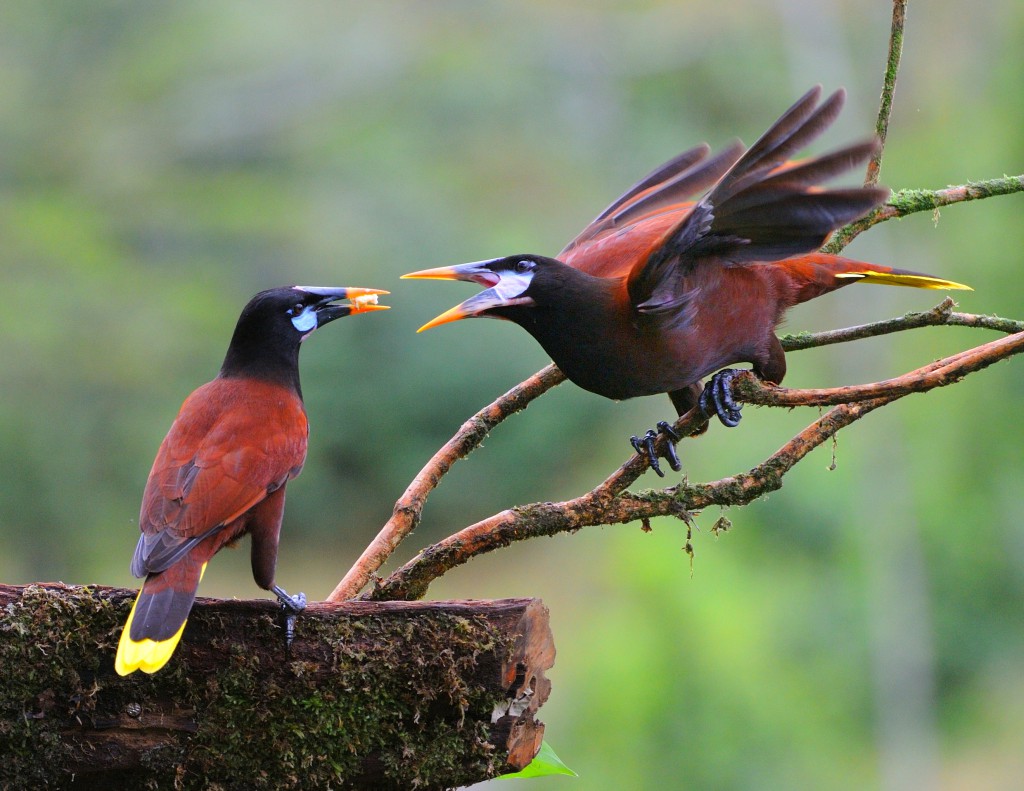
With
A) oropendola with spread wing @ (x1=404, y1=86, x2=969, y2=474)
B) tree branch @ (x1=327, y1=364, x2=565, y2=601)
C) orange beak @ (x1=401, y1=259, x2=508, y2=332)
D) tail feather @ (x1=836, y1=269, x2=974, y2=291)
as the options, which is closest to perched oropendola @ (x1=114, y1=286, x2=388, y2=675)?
tree branch @ (x1=327, y1=364, x2=565, y2=601)

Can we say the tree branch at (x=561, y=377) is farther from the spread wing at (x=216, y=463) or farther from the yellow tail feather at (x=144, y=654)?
the yellow tail feather at (x=144, y=654)

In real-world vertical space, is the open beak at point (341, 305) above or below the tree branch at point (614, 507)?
above

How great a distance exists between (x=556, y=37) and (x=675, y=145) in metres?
2.31

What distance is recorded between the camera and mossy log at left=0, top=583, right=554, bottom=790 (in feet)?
5.76

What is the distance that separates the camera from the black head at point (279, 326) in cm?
251

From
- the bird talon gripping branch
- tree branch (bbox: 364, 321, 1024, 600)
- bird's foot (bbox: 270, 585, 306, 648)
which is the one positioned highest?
the bird talon gripping branch

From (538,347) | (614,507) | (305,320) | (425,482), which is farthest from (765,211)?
(538,347)

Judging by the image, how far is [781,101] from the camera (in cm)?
1318

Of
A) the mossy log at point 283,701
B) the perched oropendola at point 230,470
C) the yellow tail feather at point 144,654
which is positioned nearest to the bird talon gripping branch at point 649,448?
the mossy log at point 283,701

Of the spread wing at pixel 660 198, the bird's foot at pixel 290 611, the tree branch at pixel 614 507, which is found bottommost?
the bird's foot at pixel 290 611

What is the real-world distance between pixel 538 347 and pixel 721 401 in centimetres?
756

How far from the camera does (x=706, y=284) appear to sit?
237 cm

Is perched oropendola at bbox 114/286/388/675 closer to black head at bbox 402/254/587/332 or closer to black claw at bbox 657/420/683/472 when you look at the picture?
black head at bbox 402/254/587/332

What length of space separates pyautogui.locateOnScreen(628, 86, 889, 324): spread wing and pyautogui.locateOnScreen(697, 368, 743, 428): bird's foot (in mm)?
165
